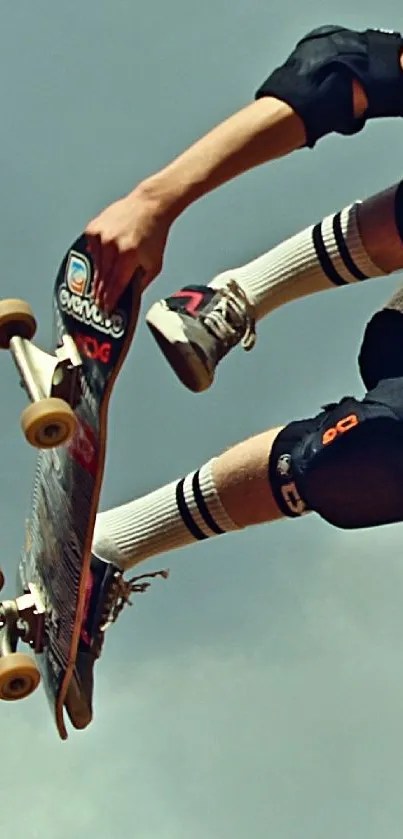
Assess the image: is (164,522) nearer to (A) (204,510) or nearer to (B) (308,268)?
(A) (204,510)

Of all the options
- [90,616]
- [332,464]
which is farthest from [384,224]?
[90,616]

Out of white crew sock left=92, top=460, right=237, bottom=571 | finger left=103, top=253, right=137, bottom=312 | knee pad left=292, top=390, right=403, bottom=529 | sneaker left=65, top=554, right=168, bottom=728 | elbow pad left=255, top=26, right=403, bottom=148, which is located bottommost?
sneaker left=65, top=554, right=168, bottom=728

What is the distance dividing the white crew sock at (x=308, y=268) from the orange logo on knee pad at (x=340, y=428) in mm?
707

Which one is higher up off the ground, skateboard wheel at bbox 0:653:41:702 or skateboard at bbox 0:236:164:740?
skateboard at bbox 0:236:164:740

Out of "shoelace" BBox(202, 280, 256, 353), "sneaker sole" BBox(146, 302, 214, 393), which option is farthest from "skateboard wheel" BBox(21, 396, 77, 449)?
"shoelace" BBox(202, 280, 256, 353)

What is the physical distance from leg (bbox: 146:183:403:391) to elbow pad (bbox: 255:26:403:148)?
509 millimetres

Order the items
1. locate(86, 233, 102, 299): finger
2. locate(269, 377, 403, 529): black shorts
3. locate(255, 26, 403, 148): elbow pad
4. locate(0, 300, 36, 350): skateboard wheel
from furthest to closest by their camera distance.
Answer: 1. locate(0, 300, 36, 350): skateboard wheel
2. locate(269, 377, 403, 529): black shorts
3. locate(255, 26, 403, 148): elbow pad
4. locate(86, 233, 102, 299): finger

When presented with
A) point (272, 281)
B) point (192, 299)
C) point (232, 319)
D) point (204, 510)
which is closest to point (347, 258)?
point (272, 281)

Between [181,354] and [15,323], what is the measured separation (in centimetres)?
66

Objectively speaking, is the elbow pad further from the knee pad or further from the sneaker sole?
the knee pad

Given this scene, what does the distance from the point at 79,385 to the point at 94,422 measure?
0.55 ft

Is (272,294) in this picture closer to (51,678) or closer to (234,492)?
(234,492)

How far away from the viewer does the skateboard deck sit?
18.8ft

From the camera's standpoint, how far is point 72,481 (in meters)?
6.11
